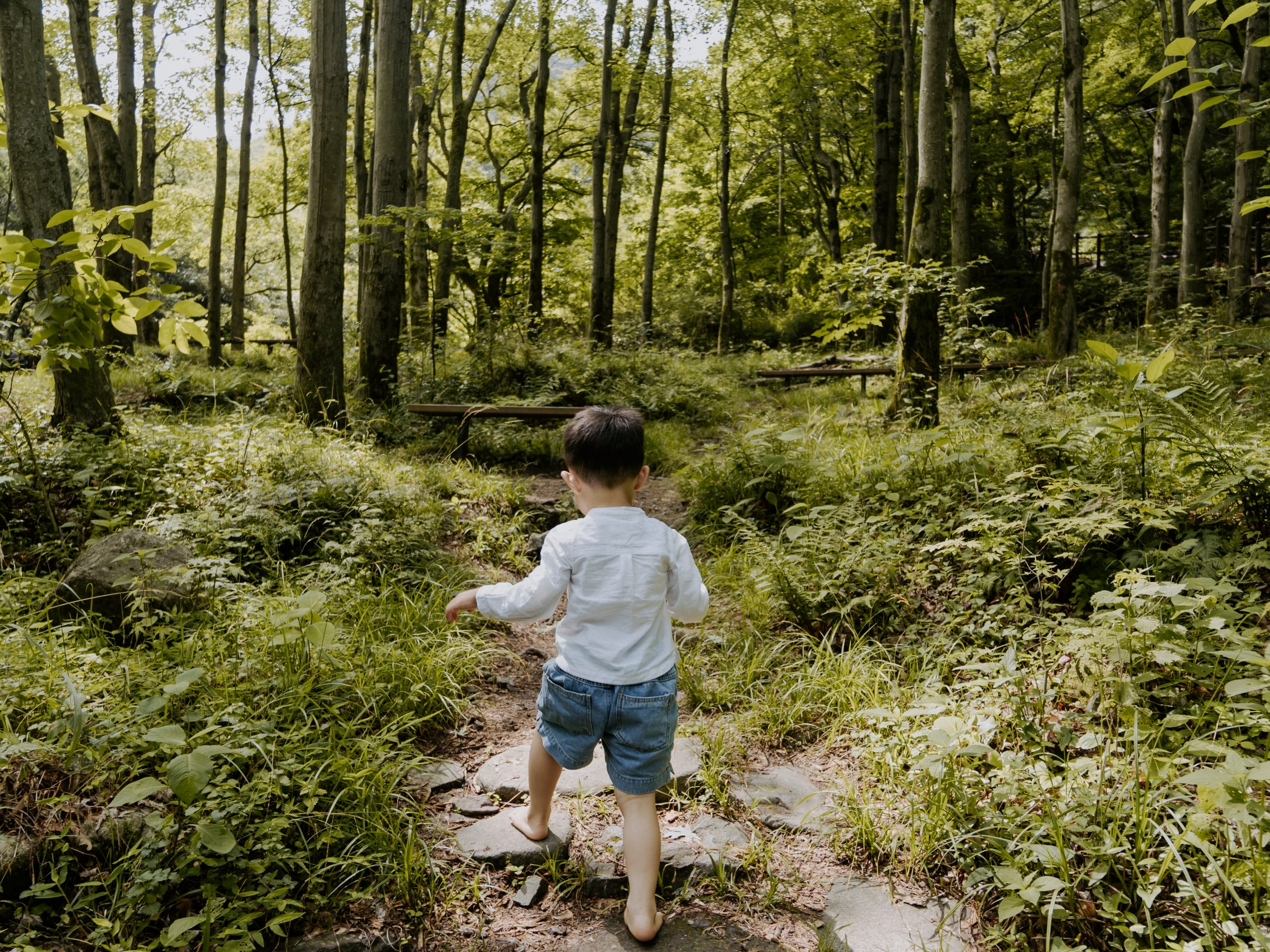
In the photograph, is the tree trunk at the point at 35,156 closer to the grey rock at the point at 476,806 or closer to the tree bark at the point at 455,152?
the tree bark at the point at 455,152

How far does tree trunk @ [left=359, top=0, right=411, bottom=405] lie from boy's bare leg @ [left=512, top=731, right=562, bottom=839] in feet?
24.5

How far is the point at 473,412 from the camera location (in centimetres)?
780

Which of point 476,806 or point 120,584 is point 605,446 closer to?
point 476,806

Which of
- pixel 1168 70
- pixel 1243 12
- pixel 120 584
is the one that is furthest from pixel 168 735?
pixel 1243 12

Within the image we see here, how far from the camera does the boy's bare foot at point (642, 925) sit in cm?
239

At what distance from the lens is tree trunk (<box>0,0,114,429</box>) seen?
5918 millimetres

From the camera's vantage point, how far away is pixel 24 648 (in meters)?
3.24

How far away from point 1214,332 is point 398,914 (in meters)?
11.8

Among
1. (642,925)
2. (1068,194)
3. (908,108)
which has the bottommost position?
(642,925)

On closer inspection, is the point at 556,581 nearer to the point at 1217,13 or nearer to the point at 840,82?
the point at 840,82

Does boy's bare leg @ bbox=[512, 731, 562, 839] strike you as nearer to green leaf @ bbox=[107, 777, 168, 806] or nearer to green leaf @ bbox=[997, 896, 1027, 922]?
green leaf @ bbox=[107, 777, 168, 806]

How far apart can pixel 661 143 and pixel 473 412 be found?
39.9ft

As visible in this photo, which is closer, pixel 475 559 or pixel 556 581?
pixel 556 581

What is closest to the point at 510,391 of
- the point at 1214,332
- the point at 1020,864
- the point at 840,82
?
the point at 1020,864
